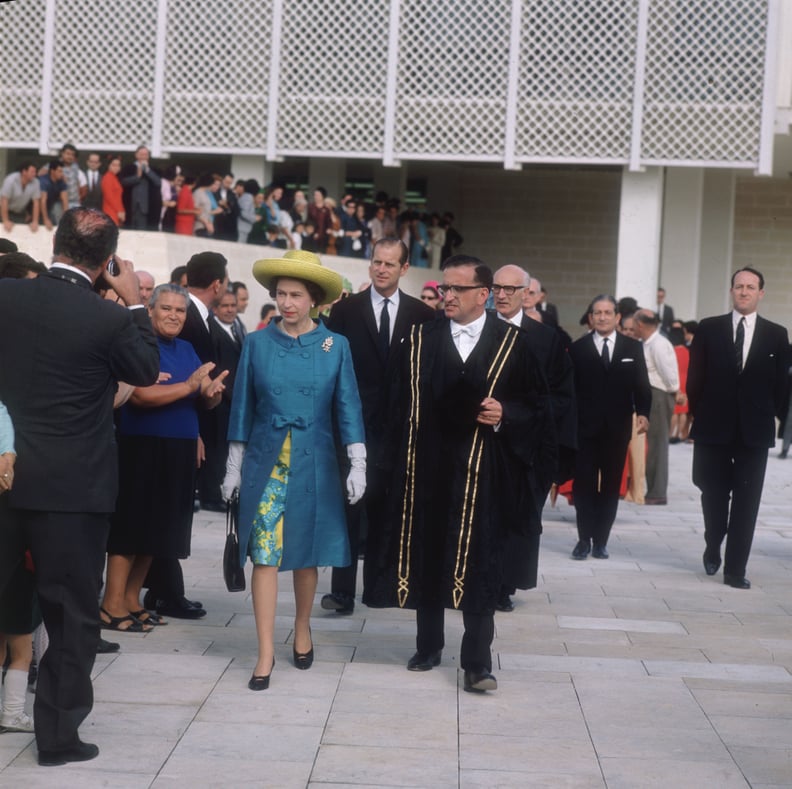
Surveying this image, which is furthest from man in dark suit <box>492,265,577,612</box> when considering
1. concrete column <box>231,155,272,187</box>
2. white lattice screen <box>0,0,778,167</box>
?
concrete column <box>231,155,272,187</box>

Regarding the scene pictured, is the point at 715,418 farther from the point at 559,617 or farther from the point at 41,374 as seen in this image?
the point at 41,374

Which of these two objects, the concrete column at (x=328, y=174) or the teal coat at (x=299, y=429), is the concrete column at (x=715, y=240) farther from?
the teal coat at (x=299, y=429)

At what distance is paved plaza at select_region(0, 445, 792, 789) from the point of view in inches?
190

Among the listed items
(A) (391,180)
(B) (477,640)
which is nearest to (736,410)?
(B) (477,640)

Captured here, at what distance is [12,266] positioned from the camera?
5.98 m

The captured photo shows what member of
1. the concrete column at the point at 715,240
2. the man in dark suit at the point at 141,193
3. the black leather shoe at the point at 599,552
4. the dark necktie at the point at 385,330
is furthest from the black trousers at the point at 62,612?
the concrete column at the point at 715,240

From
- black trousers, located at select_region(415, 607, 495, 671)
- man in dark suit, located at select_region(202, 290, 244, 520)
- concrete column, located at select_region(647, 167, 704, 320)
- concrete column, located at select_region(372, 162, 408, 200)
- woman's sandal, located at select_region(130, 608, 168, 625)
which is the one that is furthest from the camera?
concrete column, located at select_region(372, 162, 408, 200)

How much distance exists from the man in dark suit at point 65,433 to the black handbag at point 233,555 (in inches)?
46.0

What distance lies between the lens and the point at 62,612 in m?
4.78

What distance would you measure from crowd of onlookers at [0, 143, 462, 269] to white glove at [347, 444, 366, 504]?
10100mm

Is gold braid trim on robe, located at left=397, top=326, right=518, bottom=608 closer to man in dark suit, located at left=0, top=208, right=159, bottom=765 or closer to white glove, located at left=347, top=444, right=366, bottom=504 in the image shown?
white glove, located at left=347, top=444, right=366, bottom=504

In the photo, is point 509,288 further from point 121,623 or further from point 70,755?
point 70,755

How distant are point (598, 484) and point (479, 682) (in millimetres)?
4196

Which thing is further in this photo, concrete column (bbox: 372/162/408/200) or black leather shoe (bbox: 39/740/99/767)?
concrete column (bbox: 372/162/408/200)
